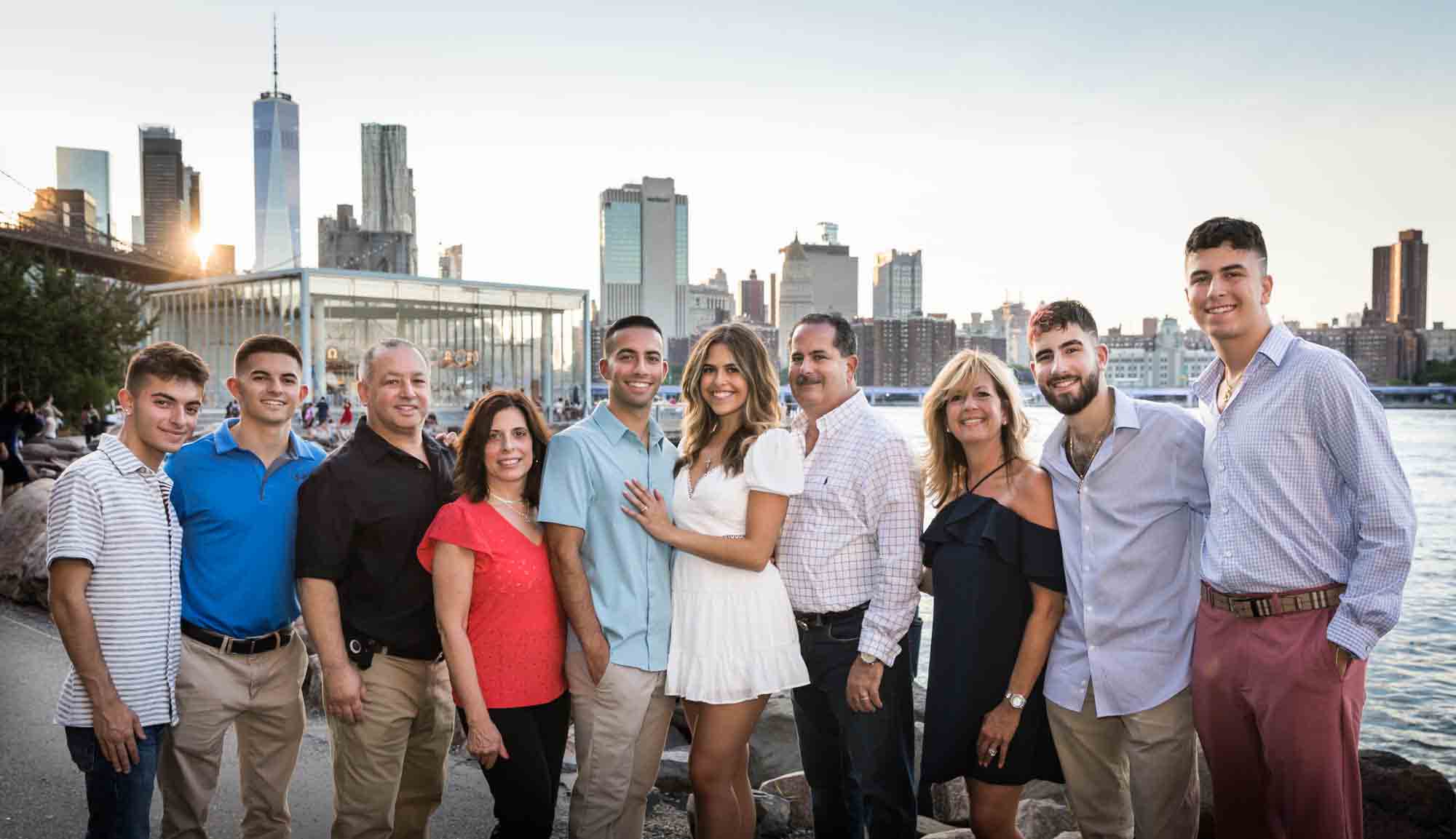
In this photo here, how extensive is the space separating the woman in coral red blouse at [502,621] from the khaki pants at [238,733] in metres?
0.87

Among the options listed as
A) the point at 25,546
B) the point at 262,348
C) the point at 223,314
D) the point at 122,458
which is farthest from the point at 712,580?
the point at 223,314

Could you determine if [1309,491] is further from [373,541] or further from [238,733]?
[238,733]

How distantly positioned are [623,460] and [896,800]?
1740 mm

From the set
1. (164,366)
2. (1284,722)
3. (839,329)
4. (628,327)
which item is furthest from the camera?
(839,329)

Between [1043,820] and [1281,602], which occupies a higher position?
[1281,602]

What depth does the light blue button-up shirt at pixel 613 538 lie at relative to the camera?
3576 millimetres

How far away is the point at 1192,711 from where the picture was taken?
341cm

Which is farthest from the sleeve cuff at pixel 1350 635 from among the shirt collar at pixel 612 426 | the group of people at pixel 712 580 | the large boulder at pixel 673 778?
the large boulder at pixel 673 778

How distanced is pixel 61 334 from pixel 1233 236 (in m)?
28.6

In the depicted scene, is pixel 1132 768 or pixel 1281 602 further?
pixel 1132 768

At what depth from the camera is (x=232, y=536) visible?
3686mm

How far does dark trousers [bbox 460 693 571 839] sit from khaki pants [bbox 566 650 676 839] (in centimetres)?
15

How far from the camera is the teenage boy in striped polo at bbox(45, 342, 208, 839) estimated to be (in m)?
3.28

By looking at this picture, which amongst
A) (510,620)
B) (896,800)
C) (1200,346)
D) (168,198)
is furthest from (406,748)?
(168,198)
